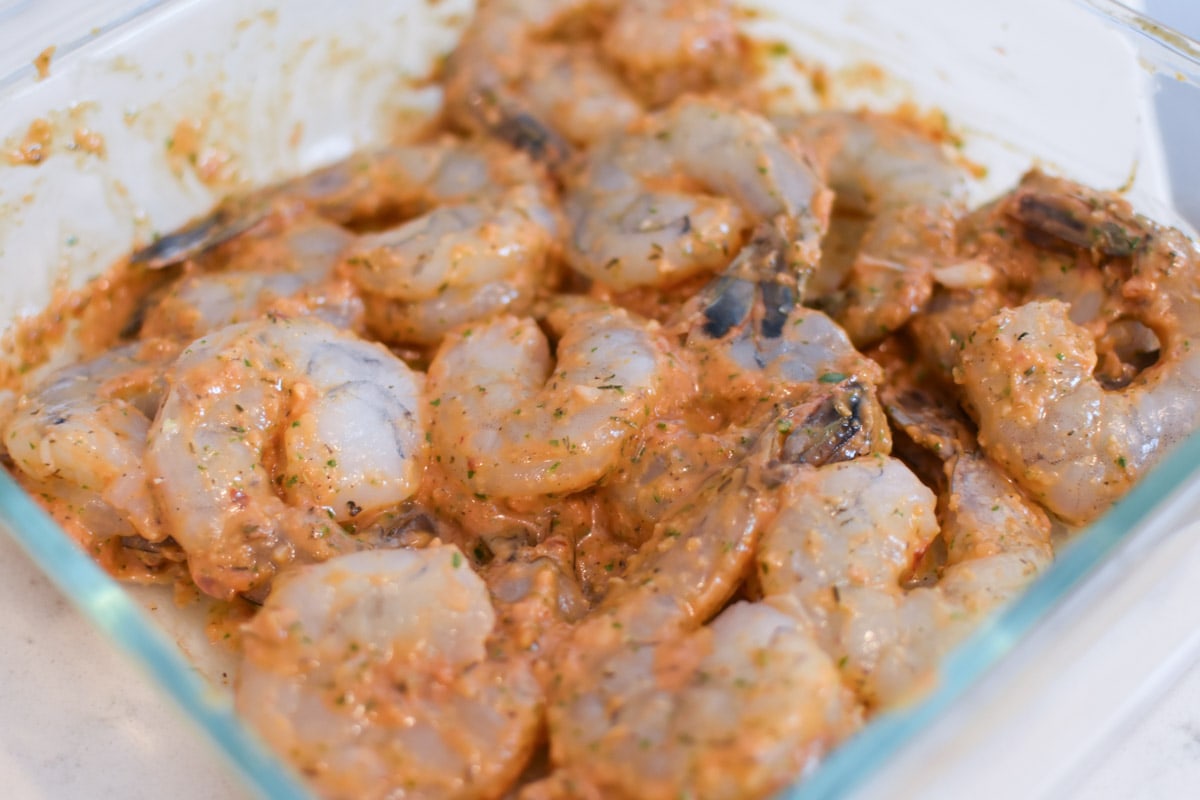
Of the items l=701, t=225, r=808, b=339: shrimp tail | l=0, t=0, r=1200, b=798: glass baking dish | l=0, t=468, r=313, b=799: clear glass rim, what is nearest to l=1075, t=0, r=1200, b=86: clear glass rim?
l=0, t=0, r=1200, b=798: glass baking dish

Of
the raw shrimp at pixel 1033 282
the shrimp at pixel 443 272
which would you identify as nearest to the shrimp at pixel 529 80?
the shrimp at pixel 443 272

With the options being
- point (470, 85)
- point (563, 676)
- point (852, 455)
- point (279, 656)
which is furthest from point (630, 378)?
point (470, 85)

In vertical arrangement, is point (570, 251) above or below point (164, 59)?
below

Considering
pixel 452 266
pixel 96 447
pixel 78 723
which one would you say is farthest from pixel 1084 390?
pixel 78 723

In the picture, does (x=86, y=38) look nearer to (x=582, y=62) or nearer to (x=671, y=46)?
(x=582, y=62)

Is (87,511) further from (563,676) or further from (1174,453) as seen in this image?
(1174,453)
